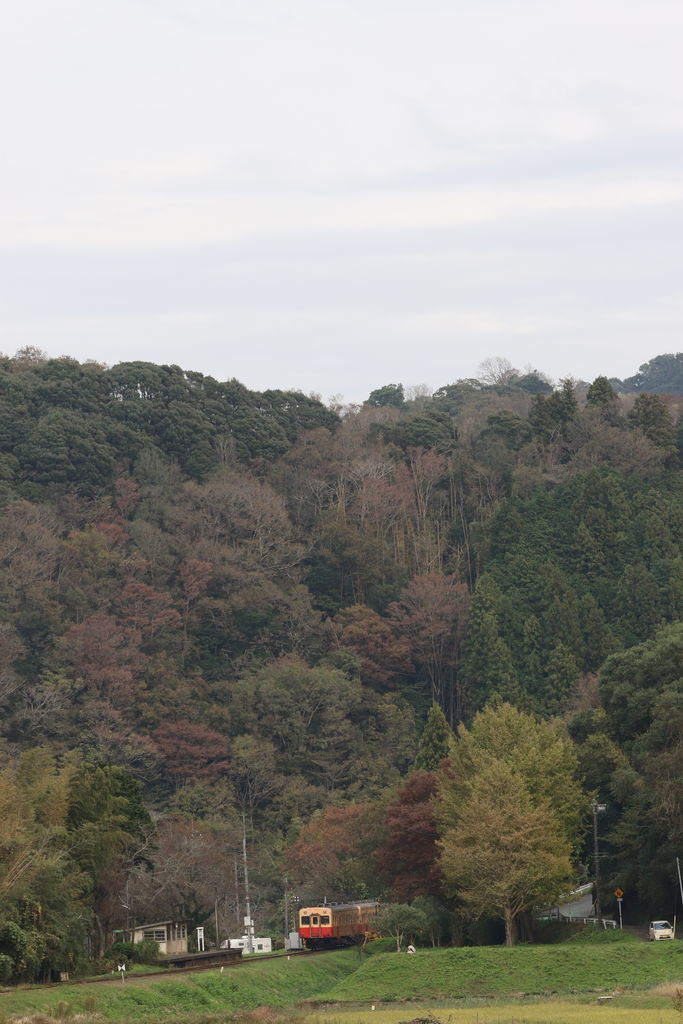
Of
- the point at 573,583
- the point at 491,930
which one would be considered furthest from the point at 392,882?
the point at 573,583

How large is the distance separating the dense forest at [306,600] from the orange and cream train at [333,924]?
92.5 inches

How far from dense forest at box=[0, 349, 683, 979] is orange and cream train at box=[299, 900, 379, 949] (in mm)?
2349

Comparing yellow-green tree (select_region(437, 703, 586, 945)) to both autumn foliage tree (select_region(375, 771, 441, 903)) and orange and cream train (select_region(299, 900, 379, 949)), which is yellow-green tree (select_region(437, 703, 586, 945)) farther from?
orange and cream train (select_region(299, 900, 379, 949))

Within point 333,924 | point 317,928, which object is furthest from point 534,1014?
point 317,928

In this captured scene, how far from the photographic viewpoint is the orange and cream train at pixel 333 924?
5891cm

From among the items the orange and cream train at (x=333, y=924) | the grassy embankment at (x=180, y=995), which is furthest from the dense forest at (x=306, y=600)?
the grassy embankment at (x=180, y=995)

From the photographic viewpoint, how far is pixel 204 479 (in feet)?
364

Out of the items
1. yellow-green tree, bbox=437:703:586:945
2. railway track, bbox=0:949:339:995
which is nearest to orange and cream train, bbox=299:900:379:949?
railway track, bbox=0:949:339:995

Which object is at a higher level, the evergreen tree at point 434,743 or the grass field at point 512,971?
the evergreen tree at point 434,743

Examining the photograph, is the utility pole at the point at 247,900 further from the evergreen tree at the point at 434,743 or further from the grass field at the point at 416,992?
the evergreen tree at the point at 434,743

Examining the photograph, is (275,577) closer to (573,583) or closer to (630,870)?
(573,583)

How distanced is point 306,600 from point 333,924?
4772 cm

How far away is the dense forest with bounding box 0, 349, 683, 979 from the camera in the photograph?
7531 cm

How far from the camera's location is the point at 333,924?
5894cm
